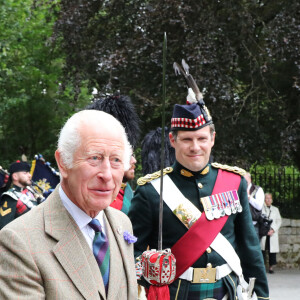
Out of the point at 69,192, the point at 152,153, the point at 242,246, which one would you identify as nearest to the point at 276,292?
the point at 152,153

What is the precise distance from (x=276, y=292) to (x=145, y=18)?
489 cm

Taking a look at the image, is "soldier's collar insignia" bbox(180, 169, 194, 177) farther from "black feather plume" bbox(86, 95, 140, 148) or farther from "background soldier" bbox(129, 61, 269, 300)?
"black feather plume" bbox(86, 95, 140, 148)

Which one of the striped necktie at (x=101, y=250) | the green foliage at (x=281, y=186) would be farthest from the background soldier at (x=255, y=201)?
the striped necktie at (x=101, y=250)

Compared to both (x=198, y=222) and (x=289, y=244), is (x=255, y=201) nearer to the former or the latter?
(x=289, y=244)

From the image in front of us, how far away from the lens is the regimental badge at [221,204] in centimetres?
362

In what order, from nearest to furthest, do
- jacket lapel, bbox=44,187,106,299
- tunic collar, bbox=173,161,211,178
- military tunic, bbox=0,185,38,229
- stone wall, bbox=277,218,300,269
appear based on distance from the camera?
jacket lapel, bbox=44,187,106,299 → tunic collar, bbox=173,161,211,178 → military tunic, bbox=0,185,38,229 → stone wall, bbox=277,218,300,269

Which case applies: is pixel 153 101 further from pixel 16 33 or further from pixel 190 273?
pixel 190 273

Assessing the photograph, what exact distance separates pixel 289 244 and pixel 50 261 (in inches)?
454

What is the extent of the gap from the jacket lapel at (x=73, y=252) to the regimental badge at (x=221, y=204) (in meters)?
1.50

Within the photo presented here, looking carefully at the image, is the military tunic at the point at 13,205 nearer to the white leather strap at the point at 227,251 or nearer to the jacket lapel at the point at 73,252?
the white leather strap at the point at 227,251

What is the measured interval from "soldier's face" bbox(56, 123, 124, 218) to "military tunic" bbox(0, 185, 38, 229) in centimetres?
565

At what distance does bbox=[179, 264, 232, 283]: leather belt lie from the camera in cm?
353

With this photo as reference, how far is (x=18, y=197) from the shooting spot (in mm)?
7902

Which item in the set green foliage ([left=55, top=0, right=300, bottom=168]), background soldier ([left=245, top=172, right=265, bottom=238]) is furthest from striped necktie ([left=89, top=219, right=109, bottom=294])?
background soldier ([left=245, top=172, right=265, bottom=238])
